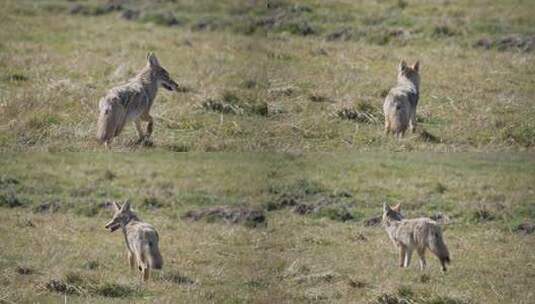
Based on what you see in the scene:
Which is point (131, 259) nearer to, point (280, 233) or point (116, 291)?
point (116, 291)

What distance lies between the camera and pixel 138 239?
7.45 m

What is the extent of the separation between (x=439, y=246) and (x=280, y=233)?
2.98 ft

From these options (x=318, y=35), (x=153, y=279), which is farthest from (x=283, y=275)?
(x=318, y=35)

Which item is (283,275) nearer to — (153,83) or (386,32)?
(153,83)

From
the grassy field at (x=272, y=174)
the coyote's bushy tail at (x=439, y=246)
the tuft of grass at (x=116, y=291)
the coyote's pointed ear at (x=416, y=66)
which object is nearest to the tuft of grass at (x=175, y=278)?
the grassy field at (x=272, y=174)

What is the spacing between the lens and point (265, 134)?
714cm

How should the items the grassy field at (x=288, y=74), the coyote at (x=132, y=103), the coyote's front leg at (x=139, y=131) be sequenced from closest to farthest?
the coyote at (x=132, y=103)
the coyote's front leg at (x=139, y=131)
the grassy field at (x=288, y=74)

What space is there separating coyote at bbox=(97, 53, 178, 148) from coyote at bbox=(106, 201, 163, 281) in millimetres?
770

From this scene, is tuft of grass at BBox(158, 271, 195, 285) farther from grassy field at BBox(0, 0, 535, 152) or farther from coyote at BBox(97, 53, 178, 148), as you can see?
coyote at BBox(97, 53, 178, 148)

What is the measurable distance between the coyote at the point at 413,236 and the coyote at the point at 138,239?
130cm

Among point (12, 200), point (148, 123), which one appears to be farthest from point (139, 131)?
point (12, 200)

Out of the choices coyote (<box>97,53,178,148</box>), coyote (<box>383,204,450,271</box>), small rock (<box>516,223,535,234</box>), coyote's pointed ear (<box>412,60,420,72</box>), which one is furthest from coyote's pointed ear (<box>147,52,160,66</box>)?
A: small rock (<box>516,223,535,234</box>)

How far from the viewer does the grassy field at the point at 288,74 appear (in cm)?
712

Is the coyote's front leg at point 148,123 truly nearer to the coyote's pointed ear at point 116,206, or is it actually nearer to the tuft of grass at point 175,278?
the tuft of grass at point 175,278
